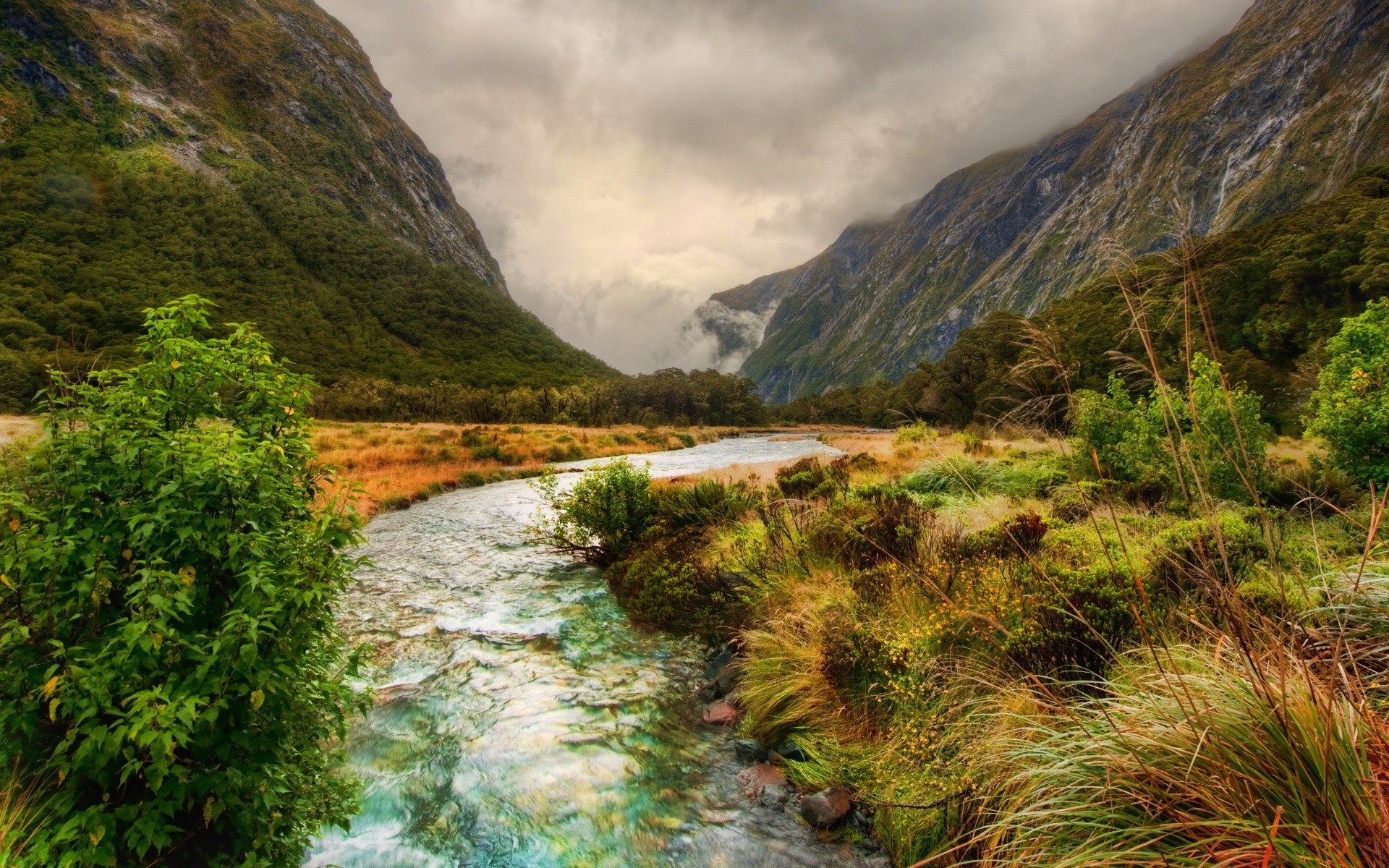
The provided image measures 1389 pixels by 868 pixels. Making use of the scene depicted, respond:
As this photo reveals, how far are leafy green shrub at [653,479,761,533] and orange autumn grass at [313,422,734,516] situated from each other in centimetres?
779

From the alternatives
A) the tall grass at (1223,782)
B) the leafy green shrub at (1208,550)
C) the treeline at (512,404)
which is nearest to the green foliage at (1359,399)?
the leafy green shrub at (1208,550)

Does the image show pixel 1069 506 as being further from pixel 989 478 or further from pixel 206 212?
pixel 206 212

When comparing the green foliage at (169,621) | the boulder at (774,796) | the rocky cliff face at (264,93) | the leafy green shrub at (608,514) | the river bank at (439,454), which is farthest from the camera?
the rocky cliff face at (264,93)

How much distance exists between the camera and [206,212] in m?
92.1

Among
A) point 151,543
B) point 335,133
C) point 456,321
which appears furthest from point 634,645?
point 335,133

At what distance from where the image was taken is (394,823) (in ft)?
Answer: 15.3

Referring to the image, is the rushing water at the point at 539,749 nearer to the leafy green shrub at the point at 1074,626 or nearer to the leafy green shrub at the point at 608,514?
the leafy green shrub at the point at 608,514

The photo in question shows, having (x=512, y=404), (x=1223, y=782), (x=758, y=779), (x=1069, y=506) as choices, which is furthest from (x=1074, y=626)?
(x=512, y=404)

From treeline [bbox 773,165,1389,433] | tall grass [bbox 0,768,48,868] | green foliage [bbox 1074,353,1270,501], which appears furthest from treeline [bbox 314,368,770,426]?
tall grass [bbox 0,768,48,868]

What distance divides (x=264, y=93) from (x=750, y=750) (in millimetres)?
196039

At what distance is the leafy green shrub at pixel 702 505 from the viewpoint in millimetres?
11062

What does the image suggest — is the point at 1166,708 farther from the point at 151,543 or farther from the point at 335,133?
the point at 335,133

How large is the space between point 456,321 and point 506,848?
119 m

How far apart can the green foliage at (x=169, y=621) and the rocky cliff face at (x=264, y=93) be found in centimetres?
14299
